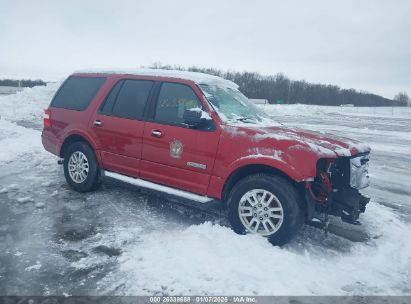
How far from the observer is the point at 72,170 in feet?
20.5

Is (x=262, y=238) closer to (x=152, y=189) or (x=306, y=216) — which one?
(x=306, y=216)

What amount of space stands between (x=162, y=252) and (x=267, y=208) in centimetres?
132

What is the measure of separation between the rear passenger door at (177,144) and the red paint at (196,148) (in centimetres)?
1

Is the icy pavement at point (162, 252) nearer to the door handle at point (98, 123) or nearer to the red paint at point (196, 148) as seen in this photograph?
the red paint at point (196, 148)

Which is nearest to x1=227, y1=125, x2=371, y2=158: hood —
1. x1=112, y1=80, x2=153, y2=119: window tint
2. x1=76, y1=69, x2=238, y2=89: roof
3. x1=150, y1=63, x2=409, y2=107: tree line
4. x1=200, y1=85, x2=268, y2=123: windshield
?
x1=200, y1=85, x2=268, y2=123: windshield

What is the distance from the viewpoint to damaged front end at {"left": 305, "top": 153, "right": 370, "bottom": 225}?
427 cm

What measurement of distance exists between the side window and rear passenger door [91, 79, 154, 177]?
0.27m

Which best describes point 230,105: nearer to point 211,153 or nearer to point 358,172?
point 211,153

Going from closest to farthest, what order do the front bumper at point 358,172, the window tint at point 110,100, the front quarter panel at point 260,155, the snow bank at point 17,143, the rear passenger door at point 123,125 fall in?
the front quarter panel at point 260,155, the front bumper at point 358,172, the rear passenger door at point 123,125, the window tint at point 110,100, the snow bank at point 17,143

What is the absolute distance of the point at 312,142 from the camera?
429cm

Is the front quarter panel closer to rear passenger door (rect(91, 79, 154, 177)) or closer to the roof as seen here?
the roof

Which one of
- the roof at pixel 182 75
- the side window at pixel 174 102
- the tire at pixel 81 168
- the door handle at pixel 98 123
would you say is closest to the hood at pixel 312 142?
the side window at pixel 174 102

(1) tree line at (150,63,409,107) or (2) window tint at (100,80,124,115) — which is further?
(1) tree line at (150,63,409,107)

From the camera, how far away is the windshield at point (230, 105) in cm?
488
